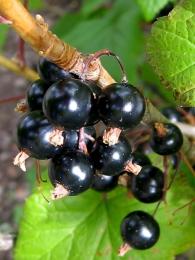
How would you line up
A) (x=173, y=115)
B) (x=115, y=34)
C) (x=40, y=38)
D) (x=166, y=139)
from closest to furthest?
(x=40, y=38), (x=166, y=139), (x=173, y=115), (x=115, y=34)

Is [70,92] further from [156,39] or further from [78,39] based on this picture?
[78,39]

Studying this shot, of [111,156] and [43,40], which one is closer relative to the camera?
[43,40]

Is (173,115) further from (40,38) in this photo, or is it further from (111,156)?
(40,38)

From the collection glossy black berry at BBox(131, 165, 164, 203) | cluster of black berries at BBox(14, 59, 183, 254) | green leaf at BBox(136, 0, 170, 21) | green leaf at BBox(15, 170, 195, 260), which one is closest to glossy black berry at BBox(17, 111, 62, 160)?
cluster of black berries at BBox(14, 59, 183, 254)

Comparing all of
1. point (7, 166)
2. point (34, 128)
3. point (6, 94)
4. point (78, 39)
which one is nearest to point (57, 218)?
point (34, 128)

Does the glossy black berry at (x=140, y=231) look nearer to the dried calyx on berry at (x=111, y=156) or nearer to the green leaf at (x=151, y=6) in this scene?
the dried calyx on berry at (x=111, y=156)

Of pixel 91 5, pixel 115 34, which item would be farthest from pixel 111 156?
pixel 115 34

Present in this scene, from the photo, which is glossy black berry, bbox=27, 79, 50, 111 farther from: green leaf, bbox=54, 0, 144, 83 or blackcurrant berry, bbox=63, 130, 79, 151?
green leaf, bbox=54, 0, 144, 83
